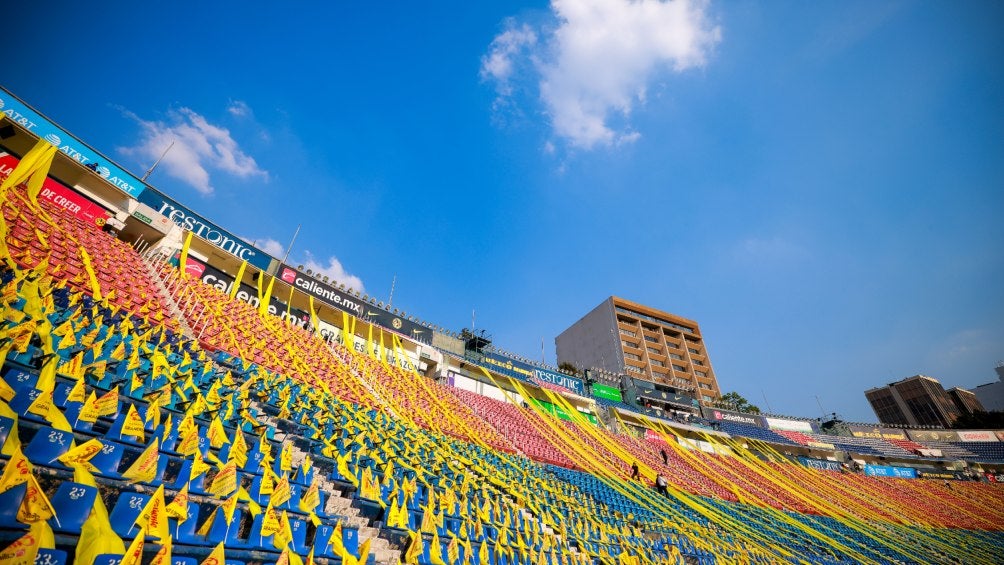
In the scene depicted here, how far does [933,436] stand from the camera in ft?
122

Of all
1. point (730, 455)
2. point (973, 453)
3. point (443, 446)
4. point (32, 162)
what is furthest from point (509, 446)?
point (973, 453)

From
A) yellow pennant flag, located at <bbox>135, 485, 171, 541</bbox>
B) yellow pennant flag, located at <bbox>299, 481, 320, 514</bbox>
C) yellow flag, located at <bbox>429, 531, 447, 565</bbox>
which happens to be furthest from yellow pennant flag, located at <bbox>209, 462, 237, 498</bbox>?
yellow flag, located at <bbox>429, 531, 447, 565</bbox>

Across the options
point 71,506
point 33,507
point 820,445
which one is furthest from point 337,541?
point 820,445

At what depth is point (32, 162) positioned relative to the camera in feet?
37.7

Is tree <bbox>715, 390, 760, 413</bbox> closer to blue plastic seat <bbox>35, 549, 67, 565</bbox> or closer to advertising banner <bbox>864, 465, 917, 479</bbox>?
advertising banner <bbox>864, 465, 917, 479</bbox>

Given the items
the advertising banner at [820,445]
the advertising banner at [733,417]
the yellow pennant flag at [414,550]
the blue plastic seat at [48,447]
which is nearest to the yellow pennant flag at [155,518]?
the blue plastic seat at [48,447]

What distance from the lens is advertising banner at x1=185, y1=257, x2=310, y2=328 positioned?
16.5 metres

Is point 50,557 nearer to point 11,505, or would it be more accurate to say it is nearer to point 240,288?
point 11,505

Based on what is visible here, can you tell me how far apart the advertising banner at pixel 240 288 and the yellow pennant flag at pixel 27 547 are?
16846mm

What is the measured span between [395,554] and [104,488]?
3.33 meters

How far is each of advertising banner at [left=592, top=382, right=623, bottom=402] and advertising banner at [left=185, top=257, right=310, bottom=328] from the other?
22595 millimetres

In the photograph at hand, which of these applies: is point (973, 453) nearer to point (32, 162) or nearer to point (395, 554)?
point (395, 554)

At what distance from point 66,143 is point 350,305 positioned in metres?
12.2

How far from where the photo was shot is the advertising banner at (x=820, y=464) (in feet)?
104
